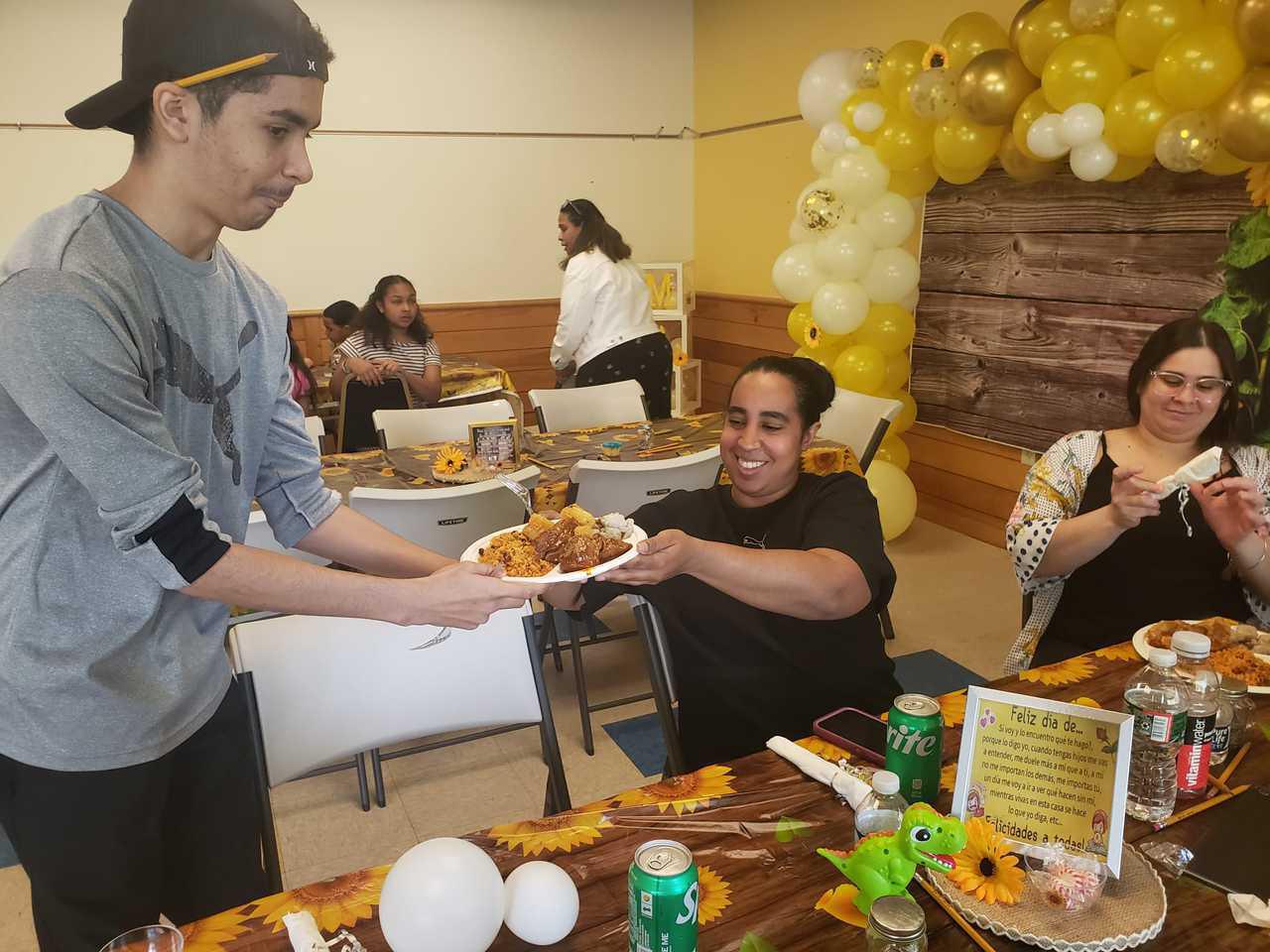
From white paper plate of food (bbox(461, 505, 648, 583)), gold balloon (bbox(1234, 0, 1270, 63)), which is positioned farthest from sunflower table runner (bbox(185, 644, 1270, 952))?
gold balloon (bbox(1234, 0, 1270, 63))

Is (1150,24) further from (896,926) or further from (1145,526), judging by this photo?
(896,926)

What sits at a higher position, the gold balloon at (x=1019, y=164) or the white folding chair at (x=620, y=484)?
the gold balloon at (x=1019, y=164)

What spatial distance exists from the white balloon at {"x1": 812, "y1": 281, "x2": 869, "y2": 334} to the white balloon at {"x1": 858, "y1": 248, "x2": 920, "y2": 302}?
0.06 metres

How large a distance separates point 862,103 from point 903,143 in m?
0.31

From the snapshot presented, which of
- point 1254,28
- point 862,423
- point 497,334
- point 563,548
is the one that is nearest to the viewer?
point 563,548

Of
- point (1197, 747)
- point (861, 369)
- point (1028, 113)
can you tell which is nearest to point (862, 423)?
point (861, 369)

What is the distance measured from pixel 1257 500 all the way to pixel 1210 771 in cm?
72

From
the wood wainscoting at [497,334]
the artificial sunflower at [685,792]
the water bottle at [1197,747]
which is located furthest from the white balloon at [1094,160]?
the wood wainscoting at [497,334]

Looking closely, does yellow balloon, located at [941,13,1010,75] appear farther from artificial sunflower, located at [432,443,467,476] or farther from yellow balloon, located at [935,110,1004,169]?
artificial sunflower, located at [432,443,467,476]

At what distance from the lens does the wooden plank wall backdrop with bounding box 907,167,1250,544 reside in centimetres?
351

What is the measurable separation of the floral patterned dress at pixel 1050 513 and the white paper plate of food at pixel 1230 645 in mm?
322

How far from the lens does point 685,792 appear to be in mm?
1240

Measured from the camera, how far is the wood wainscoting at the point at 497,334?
20.7 ft

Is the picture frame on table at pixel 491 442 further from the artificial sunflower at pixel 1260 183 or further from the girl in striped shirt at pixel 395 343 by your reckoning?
the artificial sunflower at pixel 1260 183
